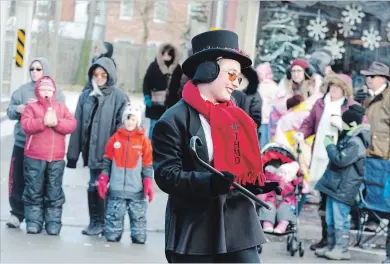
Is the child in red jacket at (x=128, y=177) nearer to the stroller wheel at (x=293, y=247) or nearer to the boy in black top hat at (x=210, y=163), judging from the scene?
the stroller wheel at (x=293, y=247)

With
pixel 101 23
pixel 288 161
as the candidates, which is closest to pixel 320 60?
pixel 101 23

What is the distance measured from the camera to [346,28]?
19.0 meters

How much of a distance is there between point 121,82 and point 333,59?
176 inches

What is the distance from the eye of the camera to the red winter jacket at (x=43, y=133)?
12.6 m

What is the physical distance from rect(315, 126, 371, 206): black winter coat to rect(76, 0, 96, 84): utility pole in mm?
9162

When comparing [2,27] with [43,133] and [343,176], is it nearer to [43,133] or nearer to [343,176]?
A: [43,133]

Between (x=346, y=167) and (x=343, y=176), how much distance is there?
0.11m

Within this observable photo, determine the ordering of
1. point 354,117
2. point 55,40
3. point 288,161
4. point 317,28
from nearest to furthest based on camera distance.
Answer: point 288,161, point 354,117, point 317,28, point 55,40

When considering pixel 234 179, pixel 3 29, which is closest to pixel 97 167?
pixel 234 179

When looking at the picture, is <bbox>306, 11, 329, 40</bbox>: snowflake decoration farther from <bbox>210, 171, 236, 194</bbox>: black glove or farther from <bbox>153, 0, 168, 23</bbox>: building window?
<bbox>210, 171, 236, 194</bbox>: black glove

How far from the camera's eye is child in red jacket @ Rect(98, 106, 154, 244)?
12.6 meters

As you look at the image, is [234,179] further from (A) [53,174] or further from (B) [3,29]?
(B) [3,29]

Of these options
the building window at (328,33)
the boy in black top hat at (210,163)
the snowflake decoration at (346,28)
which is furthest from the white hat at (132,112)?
the snowflake decoration at (346,28)

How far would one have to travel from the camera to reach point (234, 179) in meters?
6.12
